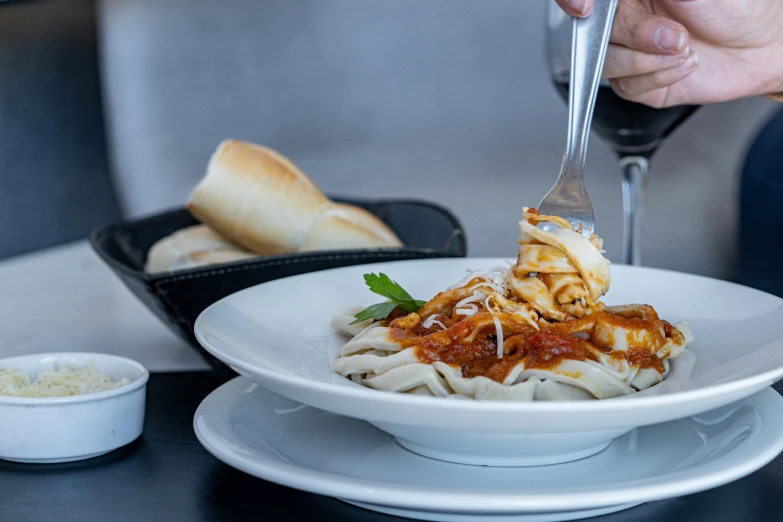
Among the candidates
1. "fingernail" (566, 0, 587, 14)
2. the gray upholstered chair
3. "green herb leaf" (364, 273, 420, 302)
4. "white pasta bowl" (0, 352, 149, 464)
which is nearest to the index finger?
"fingernail" (566, 0, 587, 14)

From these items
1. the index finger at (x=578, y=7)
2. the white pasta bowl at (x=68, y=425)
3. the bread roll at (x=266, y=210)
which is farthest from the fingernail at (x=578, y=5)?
the white pasta bowl at (x=68, y=425)

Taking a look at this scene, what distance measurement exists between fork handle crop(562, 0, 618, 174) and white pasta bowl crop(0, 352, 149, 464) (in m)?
0.49

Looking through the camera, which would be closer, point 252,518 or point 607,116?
point 252,518

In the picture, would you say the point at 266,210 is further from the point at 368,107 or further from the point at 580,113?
the point at 368,107

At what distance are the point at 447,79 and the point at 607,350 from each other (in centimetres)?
243

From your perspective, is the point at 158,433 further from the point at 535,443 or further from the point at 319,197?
the point at 319,197

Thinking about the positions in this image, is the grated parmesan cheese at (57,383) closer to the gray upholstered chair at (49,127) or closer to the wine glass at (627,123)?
the wine glass at (627,123)

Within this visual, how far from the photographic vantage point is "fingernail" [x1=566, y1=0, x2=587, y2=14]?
94 centimetres

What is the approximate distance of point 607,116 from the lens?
1.35 m

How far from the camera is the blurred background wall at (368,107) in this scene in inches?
116

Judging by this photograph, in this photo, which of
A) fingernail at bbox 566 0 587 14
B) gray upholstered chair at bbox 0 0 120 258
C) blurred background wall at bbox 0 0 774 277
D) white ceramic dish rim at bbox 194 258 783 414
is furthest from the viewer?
blurred background wall at bbox 0 0 774 277

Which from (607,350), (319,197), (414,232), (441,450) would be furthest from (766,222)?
(441,450)

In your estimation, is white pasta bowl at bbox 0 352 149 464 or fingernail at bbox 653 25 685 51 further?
fingernail at bbox 653 25 685 51

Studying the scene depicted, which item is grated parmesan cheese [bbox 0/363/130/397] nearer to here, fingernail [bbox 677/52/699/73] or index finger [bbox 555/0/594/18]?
index finger [bbox 555/0/594/18]
